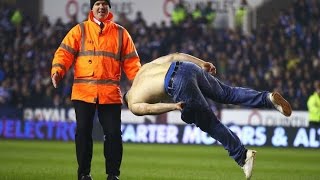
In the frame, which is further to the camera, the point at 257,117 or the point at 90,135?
the point at 257,117

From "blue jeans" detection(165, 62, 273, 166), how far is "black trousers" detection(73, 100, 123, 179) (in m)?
1.46

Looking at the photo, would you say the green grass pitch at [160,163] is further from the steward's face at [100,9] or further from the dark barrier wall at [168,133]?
the steward's face at [100,9]

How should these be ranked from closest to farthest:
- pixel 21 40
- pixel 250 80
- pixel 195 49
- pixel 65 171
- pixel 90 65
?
pixel 90 65, pixel 65 171, pixel 250 80, pixel 195 49, pixel 21 40

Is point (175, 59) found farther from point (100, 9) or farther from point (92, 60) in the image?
point (100, 9)

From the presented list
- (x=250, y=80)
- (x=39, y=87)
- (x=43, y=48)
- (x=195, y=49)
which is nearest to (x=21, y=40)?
(x=43, y=48)

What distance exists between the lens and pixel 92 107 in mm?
10906

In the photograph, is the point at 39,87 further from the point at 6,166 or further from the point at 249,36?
the point at 6,166

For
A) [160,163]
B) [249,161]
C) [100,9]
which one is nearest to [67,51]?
[100,9]

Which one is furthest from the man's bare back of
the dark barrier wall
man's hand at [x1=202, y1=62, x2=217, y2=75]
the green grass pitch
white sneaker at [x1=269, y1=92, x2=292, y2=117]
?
the dark barrier wall

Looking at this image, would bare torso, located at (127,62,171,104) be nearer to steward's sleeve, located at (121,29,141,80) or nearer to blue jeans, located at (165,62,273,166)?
blue jeans, located at (165,62,273,166)

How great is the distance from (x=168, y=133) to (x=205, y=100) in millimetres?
16025

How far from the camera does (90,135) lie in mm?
10898

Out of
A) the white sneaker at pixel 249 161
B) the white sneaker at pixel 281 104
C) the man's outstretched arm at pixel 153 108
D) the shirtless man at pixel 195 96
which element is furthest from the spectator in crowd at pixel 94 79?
the white sneaker at pixel 281 104

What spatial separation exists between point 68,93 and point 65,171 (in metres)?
14.6
